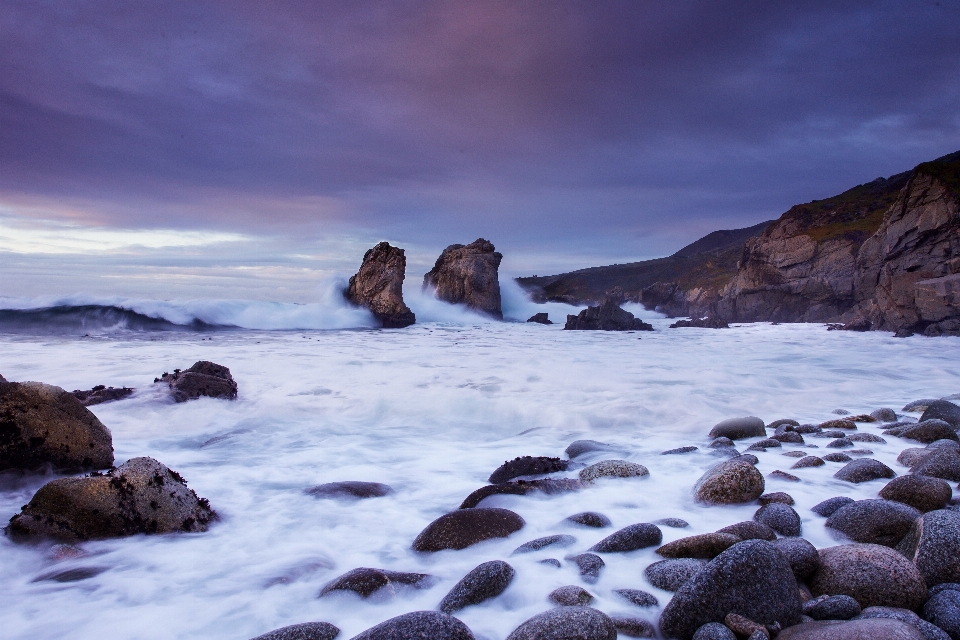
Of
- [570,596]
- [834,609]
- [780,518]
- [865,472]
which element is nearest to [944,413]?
[865,472]

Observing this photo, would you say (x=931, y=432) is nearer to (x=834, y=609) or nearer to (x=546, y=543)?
(x=834, y=609)

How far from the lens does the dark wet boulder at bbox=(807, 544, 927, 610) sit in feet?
8.05

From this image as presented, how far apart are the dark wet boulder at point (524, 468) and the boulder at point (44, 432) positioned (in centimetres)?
394

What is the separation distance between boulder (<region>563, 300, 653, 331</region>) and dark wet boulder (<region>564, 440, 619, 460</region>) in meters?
30.0

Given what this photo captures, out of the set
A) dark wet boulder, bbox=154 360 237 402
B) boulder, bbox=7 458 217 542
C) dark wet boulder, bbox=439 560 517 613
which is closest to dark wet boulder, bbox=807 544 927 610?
dark wet boulder, bbox=439 560 517 613

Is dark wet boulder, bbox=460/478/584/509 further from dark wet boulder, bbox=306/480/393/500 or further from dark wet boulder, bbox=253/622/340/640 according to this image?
dark wet boulder, bbox=253/622/340/640

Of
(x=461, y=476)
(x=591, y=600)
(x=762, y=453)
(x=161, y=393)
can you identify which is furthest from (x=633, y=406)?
(x=161, y=393)

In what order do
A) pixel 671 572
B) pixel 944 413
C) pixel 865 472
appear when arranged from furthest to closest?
pixel 944 413
pixel 865 472
pixel 671 572

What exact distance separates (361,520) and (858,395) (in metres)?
10.2

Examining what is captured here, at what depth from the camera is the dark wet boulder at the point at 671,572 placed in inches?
113

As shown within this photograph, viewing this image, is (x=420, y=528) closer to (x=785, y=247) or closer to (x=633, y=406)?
(x=633, y=406)

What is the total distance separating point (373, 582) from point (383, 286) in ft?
126

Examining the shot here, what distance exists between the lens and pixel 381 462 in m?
6.15

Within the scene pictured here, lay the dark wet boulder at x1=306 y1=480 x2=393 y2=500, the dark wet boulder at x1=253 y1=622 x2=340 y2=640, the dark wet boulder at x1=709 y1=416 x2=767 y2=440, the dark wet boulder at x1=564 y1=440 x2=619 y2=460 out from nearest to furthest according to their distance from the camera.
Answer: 1. the dark wet boulder at x1=253 y1=622 x2=340 y2=640
2. the dark wet boulder at x1=306 y1=480 x2=393 y2=500
3. the dark wet boulder at x1=564 y1=440 x2=619 y2=460
4. the dark wet boulder at x1=709 y1=416 x2=767 y2=440
